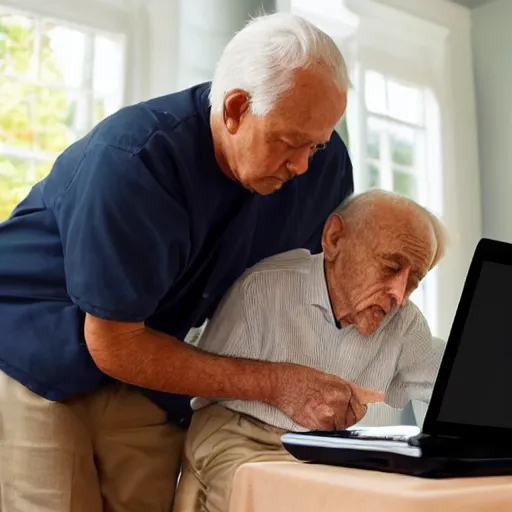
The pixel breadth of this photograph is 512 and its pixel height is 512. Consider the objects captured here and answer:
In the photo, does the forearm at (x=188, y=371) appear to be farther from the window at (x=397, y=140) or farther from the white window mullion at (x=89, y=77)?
the window at (x=397, y=140)

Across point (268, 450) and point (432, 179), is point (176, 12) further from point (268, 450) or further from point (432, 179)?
point (268, 450)

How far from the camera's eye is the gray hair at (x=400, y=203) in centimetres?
134

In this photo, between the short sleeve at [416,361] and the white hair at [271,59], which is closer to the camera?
the white hair at [271,59]

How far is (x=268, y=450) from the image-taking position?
4.20 ft

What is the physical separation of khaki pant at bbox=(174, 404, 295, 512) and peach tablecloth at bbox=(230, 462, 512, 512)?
0.59 feet

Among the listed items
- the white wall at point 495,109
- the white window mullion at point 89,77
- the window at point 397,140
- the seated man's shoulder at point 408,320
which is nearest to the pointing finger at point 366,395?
the seated man's shoulder at point 408,320

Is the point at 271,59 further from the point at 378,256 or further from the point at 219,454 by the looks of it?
the point at 219,454

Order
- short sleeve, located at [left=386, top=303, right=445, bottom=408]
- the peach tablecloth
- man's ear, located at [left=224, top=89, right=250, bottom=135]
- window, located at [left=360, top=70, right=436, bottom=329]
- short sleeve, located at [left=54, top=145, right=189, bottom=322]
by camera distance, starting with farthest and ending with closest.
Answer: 1. window, located at [left=360, top=70, right=436, bottom=329]
2. short sleeve, located at [left=386, top=303, right=445, bottom=408]
3. man's ear, located at [left=224, top=89, right=250, bottom=135]
4. short sleeve, located at [left=54, top=145, right=189, bottom=322]
5. the peach tablecloth

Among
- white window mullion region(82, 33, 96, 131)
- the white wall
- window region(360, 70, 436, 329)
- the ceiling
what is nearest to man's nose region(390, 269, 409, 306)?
white window mullion region(82, 33, 96, 131)

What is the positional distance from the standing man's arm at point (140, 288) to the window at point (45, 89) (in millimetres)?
1108

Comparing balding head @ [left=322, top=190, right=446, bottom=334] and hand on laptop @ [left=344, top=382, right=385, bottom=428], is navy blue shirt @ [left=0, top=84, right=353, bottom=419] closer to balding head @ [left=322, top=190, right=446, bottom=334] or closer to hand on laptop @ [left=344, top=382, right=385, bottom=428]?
balding head @ [left=322, top=190, right=446, bottom=334]

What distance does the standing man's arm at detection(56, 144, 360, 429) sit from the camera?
117 cm

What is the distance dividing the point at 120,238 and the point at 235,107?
0.27m

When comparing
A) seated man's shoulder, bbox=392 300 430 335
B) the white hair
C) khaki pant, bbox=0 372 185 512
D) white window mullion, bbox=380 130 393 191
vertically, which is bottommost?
white window mullion, bbox=380 130 393 191
